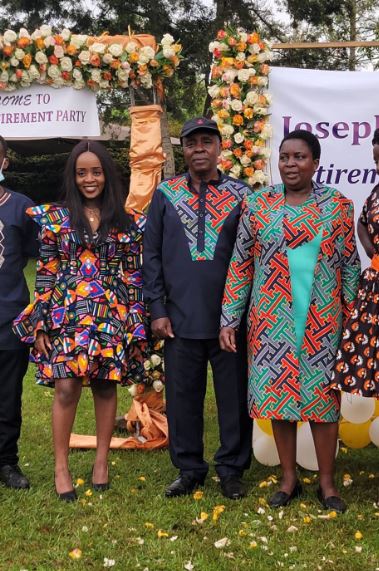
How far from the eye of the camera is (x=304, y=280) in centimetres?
364

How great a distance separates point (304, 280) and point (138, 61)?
2166mm

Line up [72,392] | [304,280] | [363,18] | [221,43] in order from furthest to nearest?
1. [363,18]
2. [221,43]
3. [72,392]
4. [304,280]

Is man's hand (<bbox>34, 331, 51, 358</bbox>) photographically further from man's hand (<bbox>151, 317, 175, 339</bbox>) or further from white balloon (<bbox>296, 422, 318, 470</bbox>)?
white balloon (<bbox>296, 422, 318, 470</bbox>)

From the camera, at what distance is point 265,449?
14.5 ft

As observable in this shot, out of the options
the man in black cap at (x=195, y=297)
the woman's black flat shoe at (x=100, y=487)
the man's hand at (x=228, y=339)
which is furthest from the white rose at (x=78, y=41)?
the woman's black flat shoe at (x=100, y=487)

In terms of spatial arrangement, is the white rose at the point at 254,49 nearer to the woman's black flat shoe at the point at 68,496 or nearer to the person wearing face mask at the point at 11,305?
the person wearing face mask at the point at 11,305

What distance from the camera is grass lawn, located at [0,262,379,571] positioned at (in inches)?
127

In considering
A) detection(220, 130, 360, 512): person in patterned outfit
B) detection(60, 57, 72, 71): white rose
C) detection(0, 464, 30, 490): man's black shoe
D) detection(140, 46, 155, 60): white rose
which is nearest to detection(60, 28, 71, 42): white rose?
detection(60, 57, 72, 71): white rose

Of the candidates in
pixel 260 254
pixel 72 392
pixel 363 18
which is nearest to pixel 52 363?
pixel 72 392

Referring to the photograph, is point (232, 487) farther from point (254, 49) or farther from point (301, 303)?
point (254, 49)

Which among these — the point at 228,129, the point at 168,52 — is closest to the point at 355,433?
the point at 228,129

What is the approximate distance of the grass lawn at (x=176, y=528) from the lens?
3236 millimetres

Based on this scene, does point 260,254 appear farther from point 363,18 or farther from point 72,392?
point 363,18

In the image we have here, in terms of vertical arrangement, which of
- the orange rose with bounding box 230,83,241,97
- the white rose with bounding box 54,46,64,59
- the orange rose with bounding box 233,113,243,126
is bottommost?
the orange rose with bounding box 233,113,243,126
